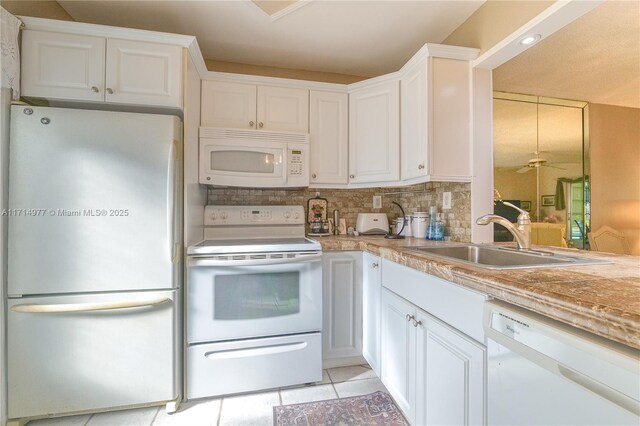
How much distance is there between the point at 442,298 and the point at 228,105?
6.22 ft

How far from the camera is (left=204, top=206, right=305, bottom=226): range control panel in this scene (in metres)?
2.13

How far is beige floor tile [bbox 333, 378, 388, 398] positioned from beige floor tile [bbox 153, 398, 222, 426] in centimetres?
73

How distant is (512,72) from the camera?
2348 millimetres

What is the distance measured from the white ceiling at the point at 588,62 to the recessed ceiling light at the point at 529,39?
59cm

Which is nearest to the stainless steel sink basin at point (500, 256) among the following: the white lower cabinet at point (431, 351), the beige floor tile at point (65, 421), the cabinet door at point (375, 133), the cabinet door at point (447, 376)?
the white lower cabinet at point (431, 351)

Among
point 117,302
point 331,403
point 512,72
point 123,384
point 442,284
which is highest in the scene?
point 512,72

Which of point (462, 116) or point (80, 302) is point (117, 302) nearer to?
point (80, 302)

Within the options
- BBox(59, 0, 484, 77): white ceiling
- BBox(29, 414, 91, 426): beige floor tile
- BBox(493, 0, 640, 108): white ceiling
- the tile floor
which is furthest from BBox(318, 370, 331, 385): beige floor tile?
BBox(493, 0, 640, 108): white ceiling

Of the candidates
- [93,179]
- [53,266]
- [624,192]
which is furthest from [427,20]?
[624,192]

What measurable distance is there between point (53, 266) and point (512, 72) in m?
3.48

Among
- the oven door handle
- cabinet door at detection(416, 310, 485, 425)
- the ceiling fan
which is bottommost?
cabinet door at detection(416, 310, 485, 425)

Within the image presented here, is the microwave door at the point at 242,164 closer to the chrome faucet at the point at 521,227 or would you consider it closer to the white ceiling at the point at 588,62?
the chrome faucet at the point at 521,227

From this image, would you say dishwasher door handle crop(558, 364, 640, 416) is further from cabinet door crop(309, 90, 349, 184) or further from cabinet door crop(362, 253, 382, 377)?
cabinet door crop(309, 90, 349, 184)

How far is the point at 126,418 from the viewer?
152 centimetres
